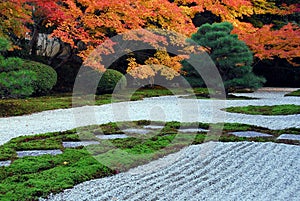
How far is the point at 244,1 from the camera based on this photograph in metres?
14.0

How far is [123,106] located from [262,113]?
2.98 m

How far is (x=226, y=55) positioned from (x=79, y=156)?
28.1ft

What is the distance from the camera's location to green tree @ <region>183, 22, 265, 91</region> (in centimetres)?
1155

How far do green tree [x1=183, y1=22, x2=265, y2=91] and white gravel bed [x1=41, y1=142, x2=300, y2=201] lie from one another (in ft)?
24.6

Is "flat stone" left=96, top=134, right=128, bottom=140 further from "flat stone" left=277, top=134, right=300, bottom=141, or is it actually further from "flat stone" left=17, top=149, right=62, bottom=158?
"flat stone" left=277, top=134, right=300, bottom=141

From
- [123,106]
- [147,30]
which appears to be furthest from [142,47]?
[123,106]

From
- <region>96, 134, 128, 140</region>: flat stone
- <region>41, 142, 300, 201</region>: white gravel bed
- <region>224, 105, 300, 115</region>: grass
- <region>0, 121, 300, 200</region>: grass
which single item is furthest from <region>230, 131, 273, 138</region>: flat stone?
<region>224, 105, 300, 115</region>: grass

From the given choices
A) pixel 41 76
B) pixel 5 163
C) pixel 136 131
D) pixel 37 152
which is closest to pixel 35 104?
pixel 41 76

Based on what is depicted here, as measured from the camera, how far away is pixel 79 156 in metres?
3.86

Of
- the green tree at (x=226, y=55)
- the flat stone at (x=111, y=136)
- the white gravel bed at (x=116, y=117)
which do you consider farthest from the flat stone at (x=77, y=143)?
the green tree at (x=226, y=55)

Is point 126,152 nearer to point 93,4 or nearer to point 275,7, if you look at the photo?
point 93,4

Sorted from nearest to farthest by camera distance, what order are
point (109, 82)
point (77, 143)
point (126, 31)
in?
point (77, 143) → point (126, 31) → point (109, 82)

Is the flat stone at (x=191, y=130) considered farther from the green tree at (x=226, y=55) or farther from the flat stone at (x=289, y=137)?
the green tree at (x=226, y=55)

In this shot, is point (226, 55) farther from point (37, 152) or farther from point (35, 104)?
point (37, 152)
